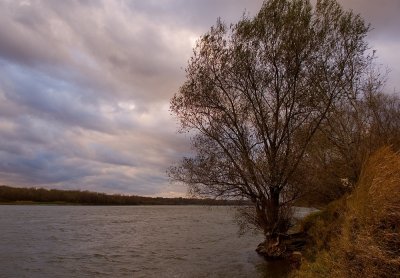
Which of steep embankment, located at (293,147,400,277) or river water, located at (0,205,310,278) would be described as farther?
river water, located at (0,205,310,278)

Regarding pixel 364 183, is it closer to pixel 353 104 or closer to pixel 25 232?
pixel 353 104

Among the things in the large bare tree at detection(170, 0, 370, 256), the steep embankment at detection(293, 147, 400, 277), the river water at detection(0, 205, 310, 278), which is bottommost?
the river water at detection(0, 205, 310, 278)

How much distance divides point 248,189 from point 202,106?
5.90 m

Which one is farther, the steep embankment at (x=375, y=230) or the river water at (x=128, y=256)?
the river water at (x=128, y=256)

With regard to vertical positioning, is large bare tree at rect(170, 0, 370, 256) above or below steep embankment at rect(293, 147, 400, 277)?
above

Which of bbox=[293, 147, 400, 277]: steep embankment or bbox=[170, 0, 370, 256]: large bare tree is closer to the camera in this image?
bbox=[293, 147, 400, 277]: steep embankment

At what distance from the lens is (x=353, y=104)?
2652cm

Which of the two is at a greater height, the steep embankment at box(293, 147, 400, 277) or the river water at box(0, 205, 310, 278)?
the steep embankment at box(293, 147, 400, 277)

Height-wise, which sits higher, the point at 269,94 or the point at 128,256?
the point at 269,94

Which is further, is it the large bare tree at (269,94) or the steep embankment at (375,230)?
the large bare tree at (269,94)

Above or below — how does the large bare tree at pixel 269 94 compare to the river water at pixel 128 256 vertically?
above

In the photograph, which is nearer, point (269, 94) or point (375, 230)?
point (375, 230)

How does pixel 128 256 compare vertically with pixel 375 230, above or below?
below

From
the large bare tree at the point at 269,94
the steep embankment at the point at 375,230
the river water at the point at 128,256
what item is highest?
the large bare tree at the point at 269,94
